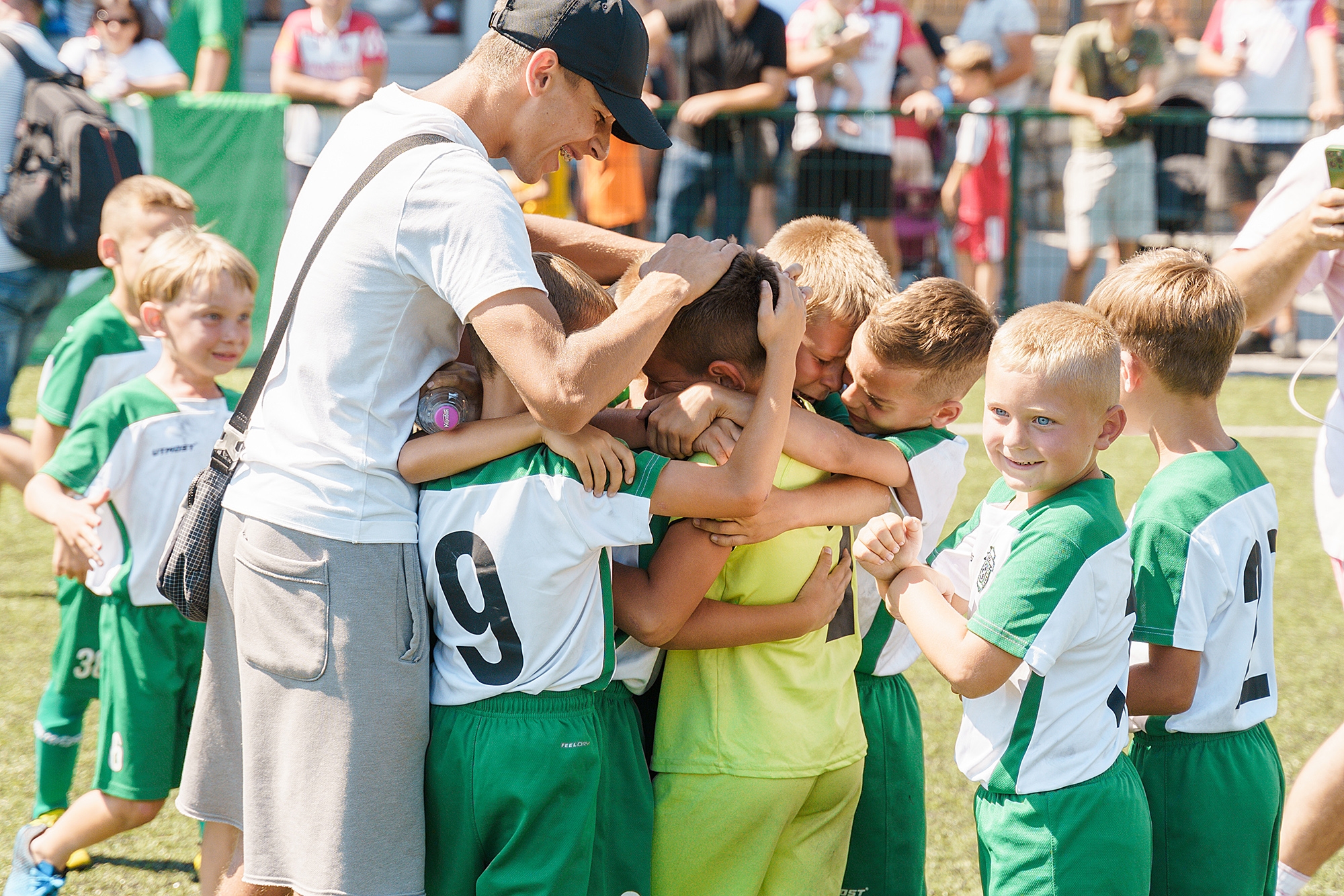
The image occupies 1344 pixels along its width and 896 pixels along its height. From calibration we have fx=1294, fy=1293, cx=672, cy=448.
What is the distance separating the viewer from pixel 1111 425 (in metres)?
2.28

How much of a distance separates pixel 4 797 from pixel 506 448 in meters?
2.38

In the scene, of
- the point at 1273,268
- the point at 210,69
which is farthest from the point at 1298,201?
the point at 210,69

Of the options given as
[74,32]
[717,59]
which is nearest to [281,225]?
[74,32]

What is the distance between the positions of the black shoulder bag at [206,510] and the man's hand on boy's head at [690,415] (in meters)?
0.67

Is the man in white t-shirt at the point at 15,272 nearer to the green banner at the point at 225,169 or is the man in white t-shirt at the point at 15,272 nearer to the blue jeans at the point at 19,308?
the blue jeans at the point at 19,308

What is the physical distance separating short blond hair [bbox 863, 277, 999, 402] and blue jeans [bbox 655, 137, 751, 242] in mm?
6593

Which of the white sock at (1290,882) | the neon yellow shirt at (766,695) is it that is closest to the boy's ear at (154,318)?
the neon yellow shirt at (766,695)

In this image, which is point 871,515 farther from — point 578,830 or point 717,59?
point 717,59

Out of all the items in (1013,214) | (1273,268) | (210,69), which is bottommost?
(1273,268)

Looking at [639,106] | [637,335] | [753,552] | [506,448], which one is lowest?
[753,552]

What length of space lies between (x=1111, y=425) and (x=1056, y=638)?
1.31ft

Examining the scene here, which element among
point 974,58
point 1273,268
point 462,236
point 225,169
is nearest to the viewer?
point 462,236

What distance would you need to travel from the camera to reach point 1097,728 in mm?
2252

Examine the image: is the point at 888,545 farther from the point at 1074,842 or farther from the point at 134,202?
the point at 134,202
